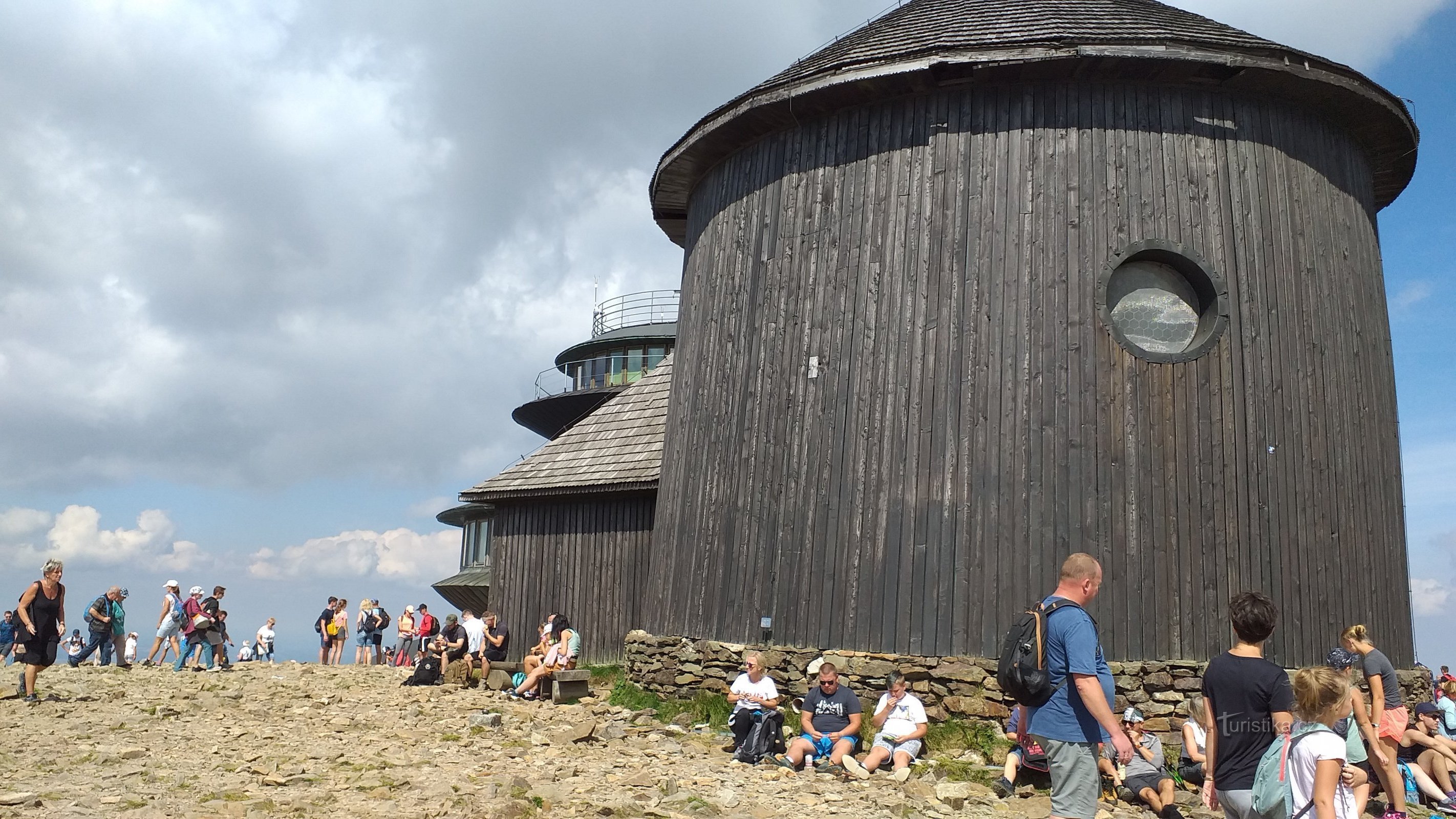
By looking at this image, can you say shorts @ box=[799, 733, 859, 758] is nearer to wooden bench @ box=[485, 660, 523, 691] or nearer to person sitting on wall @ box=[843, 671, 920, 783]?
person sitting on wall @ box=[843, 671, 920, 783]

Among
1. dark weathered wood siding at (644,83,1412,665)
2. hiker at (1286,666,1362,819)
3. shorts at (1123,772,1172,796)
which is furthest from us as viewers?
dark weathered wood siding at (644,83,1412,665)

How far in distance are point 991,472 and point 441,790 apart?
5.68 meters

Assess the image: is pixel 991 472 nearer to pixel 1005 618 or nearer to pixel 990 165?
pixel 1005 618

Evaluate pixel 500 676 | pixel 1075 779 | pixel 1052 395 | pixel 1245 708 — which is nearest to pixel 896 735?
pixel 1052 395

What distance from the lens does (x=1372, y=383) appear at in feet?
38.2

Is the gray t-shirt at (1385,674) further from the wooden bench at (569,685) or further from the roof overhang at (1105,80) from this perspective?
the wooden bench at (569,685)

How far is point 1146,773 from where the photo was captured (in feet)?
27.7

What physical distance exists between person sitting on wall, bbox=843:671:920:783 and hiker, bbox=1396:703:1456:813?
405 centimetres

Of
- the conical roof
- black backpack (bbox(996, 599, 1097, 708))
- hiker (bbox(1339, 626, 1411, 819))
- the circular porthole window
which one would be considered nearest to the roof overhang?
the conical roof

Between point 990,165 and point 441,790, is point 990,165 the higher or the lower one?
the higher one

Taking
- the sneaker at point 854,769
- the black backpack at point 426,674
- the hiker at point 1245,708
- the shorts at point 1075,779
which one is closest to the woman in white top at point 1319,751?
the hiker at point 1245,708

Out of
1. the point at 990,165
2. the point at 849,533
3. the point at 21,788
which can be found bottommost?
the point at 21,788

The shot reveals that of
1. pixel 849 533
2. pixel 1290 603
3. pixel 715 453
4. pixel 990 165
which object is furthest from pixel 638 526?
pixel 1290 603

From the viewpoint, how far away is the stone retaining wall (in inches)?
379
